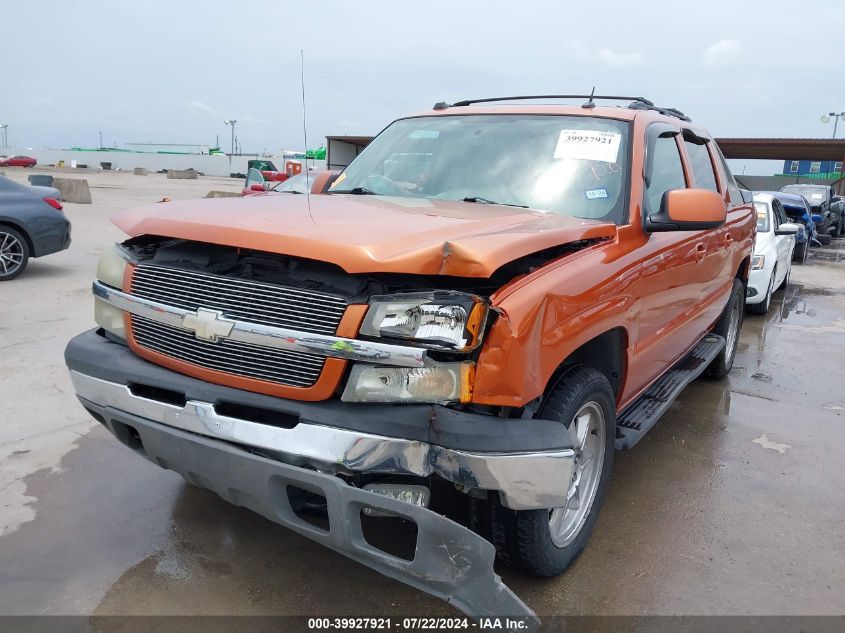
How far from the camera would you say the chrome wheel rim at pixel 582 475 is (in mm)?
2820

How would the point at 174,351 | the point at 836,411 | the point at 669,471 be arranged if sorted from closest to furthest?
the point at 174,351, the point at 669,471, the point at 836,411

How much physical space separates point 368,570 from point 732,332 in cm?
433

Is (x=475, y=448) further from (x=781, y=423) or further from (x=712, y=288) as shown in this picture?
(x=781, y=423)

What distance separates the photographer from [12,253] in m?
8.55

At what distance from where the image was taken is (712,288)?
462 cm

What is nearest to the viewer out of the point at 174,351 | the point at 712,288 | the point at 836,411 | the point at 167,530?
the point at 174,351

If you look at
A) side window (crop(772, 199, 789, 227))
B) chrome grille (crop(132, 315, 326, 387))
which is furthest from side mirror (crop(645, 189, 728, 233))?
side window (crop(772, 199, 789, 227))

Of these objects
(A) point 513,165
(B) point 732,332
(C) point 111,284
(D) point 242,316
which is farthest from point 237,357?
(B) point 732,332

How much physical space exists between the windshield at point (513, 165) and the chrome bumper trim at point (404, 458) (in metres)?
1.43

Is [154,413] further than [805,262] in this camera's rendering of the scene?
No

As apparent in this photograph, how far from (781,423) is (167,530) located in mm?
4077

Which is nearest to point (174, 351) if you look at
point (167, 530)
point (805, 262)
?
point (167, 530)

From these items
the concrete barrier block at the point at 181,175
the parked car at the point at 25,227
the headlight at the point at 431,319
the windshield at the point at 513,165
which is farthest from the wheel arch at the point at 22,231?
the concrete barrier block at the point at 181,175

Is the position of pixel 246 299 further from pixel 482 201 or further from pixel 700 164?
pixel 700 164
